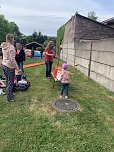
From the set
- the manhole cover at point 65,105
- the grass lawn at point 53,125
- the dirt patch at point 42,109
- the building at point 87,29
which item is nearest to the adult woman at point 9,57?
the grass lawn at point 53,125

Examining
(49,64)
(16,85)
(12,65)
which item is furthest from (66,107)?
(49,64)

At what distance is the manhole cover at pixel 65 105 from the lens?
19.3ft

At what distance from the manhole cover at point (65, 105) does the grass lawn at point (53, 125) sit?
0.17 m

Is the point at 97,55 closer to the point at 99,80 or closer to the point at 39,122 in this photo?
the point at 99,80

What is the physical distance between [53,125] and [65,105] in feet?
4.63

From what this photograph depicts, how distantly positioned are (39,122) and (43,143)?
93 cm

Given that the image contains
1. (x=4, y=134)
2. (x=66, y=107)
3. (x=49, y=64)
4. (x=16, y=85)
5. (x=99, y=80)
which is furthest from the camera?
(x=49, y=64)

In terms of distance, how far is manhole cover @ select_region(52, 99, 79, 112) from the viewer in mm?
5868

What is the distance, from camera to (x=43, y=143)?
408 cm

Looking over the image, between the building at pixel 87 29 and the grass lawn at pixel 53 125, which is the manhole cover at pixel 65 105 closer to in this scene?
the grass lawn at pixel 53 125

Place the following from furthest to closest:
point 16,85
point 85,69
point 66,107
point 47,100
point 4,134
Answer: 1. point 85,69
2. point 16,85
3. point 47,100
4. point 66,107
5. point 4,134

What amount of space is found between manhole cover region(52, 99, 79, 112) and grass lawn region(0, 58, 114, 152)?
0.17 m

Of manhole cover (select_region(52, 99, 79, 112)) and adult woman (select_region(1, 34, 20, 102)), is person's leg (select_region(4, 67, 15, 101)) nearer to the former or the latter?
adult woman (select_region(1, 34, 20, 102))

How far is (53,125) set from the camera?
15.9ft
